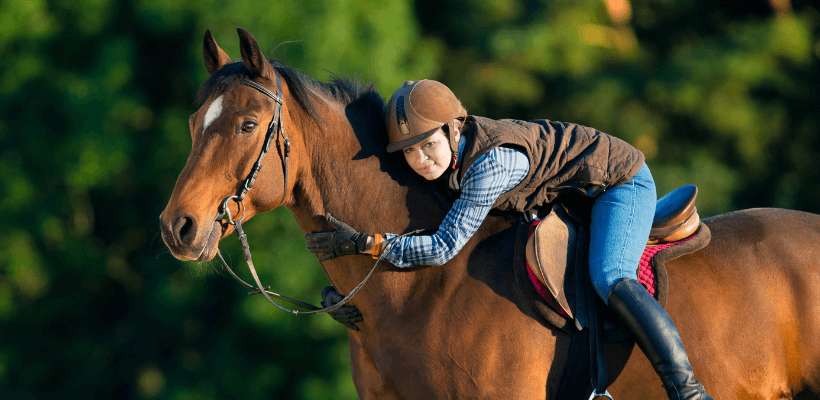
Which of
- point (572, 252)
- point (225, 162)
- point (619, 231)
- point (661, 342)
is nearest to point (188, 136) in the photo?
point (225, 162)

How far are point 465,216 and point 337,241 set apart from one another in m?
0.63

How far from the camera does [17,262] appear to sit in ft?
33.7

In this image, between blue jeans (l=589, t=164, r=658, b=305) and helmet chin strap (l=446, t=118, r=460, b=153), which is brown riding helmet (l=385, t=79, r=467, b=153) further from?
blue jeans (l=589, t=164, r=658, b=305)

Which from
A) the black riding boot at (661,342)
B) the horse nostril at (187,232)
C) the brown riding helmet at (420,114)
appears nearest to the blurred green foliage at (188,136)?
the brown riding helmet at (420,114)

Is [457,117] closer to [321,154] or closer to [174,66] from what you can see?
[321,154]

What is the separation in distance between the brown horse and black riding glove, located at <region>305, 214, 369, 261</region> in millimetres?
90

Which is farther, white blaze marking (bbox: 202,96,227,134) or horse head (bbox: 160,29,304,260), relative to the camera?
white blaze marking (bbox: 202,96,227,134)

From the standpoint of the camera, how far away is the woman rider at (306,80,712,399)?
106 inches

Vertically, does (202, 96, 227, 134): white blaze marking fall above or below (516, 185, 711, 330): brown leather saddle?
above

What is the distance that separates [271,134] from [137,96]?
8.43 meters

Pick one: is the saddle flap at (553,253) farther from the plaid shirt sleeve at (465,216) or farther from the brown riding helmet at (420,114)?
the brown riding helmet at (420,114)

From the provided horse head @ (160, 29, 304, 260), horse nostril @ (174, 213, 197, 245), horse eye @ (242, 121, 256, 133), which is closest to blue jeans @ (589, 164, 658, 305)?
horse head @ (160, 29, 304, 260)

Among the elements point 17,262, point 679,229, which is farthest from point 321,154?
point 17,262

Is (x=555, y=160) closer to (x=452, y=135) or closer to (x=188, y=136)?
(x=452, y=135)
